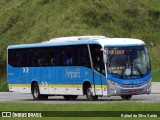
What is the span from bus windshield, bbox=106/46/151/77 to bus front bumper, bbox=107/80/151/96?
55cm

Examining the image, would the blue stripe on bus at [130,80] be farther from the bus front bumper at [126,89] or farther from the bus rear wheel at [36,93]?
the bus rear wheel at [36,93]

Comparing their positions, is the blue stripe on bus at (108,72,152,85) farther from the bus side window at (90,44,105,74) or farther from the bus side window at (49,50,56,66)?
the bus side window at (49,50,56,66)

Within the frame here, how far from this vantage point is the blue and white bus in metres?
31.9

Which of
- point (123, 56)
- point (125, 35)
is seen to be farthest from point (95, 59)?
point (125, 35)

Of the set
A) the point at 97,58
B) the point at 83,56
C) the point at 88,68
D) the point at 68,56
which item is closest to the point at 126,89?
the point at 97,58

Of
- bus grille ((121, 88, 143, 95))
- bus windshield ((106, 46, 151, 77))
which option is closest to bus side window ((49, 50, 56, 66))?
bus windshield ((106, 46, 151, 77))

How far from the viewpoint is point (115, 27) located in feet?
204

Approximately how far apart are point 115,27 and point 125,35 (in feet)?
4.99

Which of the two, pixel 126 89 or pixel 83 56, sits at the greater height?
pixel 83 56

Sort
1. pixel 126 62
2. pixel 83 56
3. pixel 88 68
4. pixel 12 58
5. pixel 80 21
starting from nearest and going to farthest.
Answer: pixel 126 62
pixel 88 68
pixel 83 56
pixel 12 58
pixel 80 21

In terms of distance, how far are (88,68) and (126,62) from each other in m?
2.08

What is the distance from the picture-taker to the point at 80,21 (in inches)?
2424

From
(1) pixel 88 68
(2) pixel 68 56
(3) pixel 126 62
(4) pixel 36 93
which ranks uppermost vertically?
Result: (2) pixel 68 56

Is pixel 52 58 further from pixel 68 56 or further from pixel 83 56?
pixel 83 56
